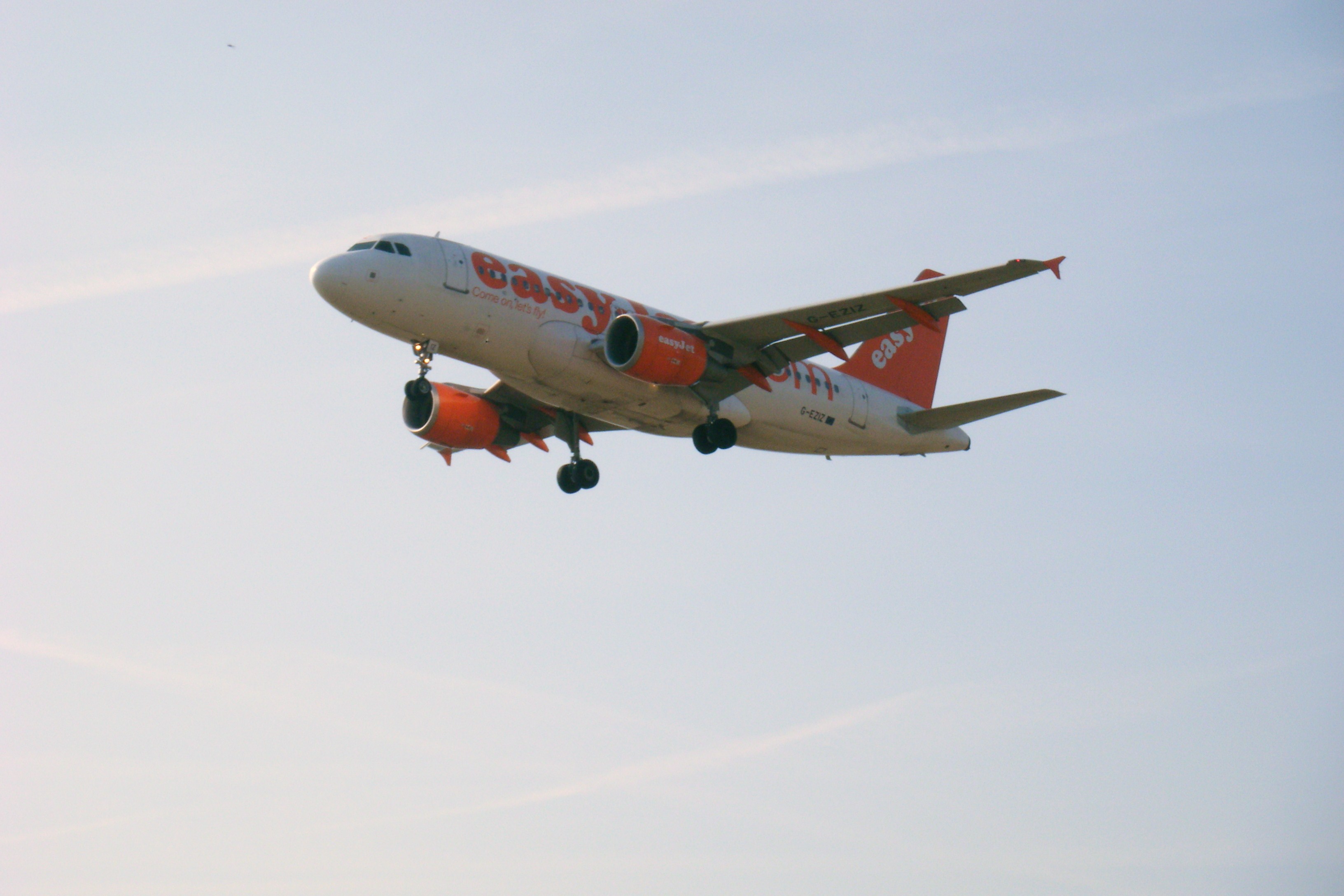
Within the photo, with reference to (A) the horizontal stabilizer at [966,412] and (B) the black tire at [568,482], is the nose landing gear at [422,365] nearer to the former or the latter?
(B) the black tire at [568,482]

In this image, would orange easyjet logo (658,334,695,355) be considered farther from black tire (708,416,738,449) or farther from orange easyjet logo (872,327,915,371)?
orange easyjet logo (872,327,915,371)

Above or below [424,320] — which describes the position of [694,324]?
above

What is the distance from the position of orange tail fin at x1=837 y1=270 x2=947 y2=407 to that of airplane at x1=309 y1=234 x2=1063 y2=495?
0.09 meters

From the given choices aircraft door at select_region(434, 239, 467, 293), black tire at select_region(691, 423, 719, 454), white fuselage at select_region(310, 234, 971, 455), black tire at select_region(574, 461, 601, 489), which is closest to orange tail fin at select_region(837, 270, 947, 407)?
white fuselage at select_region(310, 234, 971, 455)

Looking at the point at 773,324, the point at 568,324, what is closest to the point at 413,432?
the point at 568,324

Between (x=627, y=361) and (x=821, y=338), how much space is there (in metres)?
4.98

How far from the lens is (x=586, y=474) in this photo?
39.9m

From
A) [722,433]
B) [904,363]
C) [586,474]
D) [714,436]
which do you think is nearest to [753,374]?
[722,433]

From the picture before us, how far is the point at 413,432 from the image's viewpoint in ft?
127

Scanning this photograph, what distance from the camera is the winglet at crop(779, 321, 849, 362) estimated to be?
35.6 metres

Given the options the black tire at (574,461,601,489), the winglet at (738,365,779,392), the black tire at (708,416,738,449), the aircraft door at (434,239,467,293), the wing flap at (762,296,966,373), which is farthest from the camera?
the black tire at (574,461,601,489)

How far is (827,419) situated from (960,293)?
718cm

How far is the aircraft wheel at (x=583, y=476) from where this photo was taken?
131 feet

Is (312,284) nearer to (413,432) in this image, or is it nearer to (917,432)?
(413,432)
